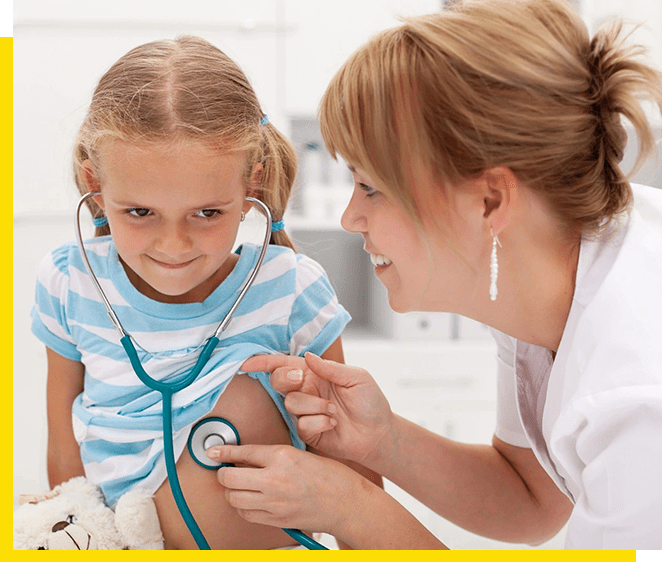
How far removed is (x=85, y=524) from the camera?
2.86 ft

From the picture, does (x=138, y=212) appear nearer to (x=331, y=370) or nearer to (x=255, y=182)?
(x=255, y=182)

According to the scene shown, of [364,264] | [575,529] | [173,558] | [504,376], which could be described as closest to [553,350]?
[504,376]

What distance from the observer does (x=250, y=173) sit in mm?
851

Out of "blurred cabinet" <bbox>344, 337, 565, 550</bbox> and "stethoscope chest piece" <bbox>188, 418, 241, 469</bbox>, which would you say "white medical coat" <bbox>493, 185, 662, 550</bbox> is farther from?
"blurred cabinet" <bbox>344, 337, 565, 550</bbox>

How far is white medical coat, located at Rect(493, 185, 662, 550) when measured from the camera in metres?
0.67

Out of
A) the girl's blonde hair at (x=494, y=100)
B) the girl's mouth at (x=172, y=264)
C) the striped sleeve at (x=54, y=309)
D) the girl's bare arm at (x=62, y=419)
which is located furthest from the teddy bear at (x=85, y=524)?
the girl's blonde hair at (x=494, y=100)

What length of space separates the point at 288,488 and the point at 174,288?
30 cm

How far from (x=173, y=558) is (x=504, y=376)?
0.61 metres

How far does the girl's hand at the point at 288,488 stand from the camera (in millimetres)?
852

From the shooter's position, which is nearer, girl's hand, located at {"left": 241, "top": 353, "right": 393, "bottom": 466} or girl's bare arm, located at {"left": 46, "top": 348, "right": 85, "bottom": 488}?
girl's hand, located at {"left": 241, "top": 353, "right": 393, "bottom": 466}

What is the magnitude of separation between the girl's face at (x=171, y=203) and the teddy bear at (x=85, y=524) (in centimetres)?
31

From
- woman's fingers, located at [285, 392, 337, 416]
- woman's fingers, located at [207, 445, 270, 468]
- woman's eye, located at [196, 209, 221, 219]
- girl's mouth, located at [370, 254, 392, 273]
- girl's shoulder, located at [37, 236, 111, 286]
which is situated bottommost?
woman's fingers, located at [207, 445, 270, 468]
